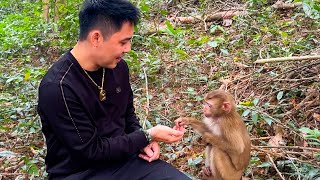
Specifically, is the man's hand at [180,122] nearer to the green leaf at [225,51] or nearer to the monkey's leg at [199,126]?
the monkey's leg at [199,126]

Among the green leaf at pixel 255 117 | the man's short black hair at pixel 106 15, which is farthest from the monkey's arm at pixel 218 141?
the man's short black hair at pixel 106 15

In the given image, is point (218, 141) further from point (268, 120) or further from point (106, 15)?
point (106, 15)

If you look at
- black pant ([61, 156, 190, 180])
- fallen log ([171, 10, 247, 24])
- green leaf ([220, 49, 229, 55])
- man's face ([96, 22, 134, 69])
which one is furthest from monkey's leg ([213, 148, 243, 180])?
fallen log ([171, 10, 247, 24])

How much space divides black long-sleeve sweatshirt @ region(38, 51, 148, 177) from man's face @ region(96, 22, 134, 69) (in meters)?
0.19

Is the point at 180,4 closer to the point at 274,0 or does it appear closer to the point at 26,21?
the point at 274,0

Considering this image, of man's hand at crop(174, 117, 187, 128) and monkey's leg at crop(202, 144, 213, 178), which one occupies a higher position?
man's hand at crop(174, 117, 187, 128)

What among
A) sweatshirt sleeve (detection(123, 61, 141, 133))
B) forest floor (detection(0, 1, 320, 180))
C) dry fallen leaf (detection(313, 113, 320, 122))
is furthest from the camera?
dry fallen leaf (detection(313, 113, 320, 122))

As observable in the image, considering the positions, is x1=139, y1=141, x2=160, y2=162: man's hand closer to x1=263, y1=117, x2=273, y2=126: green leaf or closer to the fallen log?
x1=263, y1=117, x2=273, y2=126: green leaf

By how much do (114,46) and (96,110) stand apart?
0.53 meters

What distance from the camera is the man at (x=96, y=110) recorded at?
2.85 metres

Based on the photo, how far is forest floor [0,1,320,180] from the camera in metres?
4.28

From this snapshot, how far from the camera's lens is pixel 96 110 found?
3135 mm

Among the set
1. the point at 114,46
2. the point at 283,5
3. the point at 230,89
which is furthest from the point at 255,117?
the point at 283,5

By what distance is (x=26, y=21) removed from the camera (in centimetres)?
899
